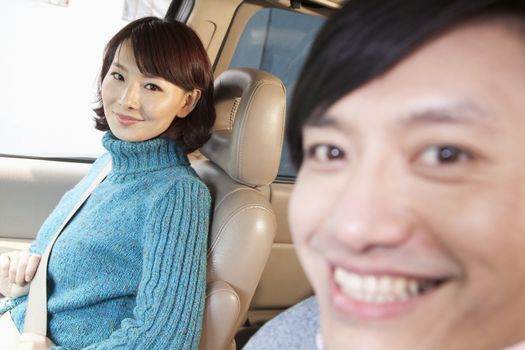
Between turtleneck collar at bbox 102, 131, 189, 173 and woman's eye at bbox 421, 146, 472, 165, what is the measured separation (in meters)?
1.26

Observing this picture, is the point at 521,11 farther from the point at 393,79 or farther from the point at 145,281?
the point at 145,281

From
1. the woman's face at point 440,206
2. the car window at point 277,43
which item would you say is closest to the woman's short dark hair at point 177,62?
the car window at point 277,43

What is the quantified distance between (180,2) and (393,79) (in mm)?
1682

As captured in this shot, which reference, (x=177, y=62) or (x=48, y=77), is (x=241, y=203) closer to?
(x=177, y=62)

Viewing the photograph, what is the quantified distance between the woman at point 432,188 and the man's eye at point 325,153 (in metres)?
0.04

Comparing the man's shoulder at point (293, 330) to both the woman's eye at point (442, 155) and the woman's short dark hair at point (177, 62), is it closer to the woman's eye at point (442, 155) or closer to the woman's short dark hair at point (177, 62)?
the woman's eye at point (442, 155)

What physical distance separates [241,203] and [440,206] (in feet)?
3.89

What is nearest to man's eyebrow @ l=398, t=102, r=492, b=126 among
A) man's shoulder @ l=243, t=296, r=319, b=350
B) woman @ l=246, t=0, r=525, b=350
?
woman @ l=246, t=0, r=525, b=350

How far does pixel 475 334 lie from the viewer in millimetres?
563

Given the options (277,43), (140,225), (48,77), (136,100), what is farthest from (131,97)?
(277,43)

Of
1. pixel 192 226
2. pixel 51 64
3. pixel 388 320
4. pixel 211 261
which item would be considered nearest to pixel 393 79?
pixel 388 320

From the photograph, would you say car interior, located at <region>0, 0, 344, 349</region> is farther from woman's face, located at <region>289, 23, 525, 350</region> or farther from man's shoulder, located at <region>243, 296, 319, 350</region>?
woman's face, located at <region>289, 23, 525, 350</region>

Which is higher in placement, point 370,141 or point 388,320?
point 370,141

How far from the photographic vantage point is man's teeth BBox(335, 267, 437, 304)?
0.57 meters
